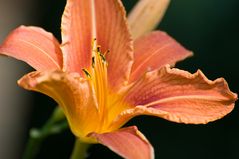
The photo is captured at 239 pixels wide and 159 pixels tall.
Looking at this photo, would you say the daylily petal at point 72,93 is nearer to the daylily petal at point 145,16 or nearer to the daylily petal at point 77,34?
the daylily petal at point 77,34

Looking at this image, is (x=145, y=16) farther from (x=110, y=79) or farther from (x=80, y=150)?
(x=80, y=150)

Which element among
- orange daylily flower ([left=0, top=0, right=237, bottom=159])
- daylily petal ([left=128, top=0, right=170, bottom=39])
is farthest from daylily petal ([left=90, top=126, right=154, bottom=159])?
daylily petal ([left=128, top=0, right=170, bottom=39])

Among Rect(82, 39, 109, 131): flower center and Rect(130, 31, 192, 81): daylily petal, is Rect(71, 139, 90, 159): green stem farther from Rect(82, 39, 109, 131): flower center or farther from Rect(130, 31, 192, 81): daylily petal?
Rect(130, 31, 192, 81): daylily petal

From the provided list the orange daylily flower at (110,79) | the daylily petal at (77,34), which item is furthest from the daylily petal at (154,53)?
the daylily petal at (77,34)

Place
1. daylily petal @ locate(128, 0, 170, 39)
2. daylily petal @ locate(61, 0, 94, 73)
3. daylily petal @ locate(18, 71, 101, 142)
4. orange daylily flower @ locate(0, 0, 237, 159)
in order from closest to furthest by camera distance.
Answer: daylily petal @ locate(18, 71, 101, 142)
orange daylily flower @ locate(0, 0, 237, 159)
daylily petal @ locate(61, 0, 94, 73)
daylily petal @ locate(128, 0, 170, 39)

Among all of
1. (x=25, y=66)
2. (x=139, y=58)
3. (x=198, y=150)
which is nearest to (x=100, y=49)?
(x=139, y=58)

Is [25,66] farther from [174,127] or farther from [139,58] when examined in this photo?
[139,58]

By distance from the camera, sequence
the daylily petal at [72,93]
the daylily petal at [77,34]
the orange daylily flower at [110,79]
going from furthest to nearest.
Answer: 1. the daylily petal at [77,34]
2. the orange daylily flower at [110,79]
3. the daylily petal at [72,93]
